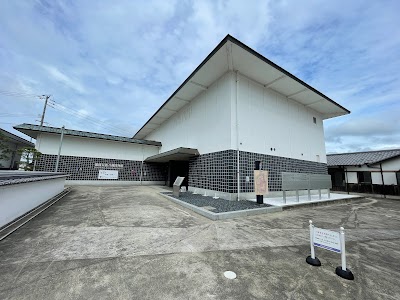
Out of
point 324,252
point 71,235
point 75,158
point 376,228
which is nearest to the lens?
point 324,252

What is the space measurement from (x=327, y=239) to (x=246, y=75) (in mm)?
9097

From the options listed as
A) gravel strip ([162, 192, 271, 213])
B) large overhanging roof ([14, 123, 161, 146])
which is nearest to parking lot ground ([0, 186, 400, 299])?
gravel strip ([162, 192, 271, 213])

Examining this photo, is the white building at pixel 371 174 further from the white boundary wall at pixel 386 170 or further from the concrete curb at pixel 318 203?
the concrete curb at pixel 318 203

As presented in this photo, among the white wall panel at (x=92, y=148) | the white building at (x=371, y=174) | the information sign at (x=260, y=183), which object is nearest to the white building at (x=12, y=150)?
the white wall panel at (x=92, y=148)

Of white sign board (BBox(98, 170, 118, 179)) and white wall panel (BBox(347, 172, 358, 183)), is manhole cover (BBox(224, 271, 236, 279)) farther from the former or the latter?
white wall panel (BBox(347, 172, 358, 183))

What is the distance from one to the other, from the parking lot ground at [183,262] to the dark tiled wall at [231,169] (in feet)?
12.9

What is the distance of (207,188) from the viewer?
9.84m

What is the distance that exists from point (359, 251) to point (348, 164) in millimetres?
16085

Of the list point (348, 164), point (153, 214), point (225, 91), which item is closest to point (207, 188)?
point (153, 214)

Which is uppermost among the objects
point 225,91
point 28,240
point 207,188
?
point 225,91

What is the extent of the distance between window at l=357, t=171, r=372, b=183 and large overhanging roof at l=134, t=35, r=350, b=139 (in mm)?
6039

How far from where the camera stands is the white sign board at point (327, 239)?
2.44m

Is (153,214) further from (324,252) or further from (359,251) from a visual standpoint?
(359,251)

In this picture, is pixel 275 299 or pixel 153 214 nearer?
pixel 275 299
